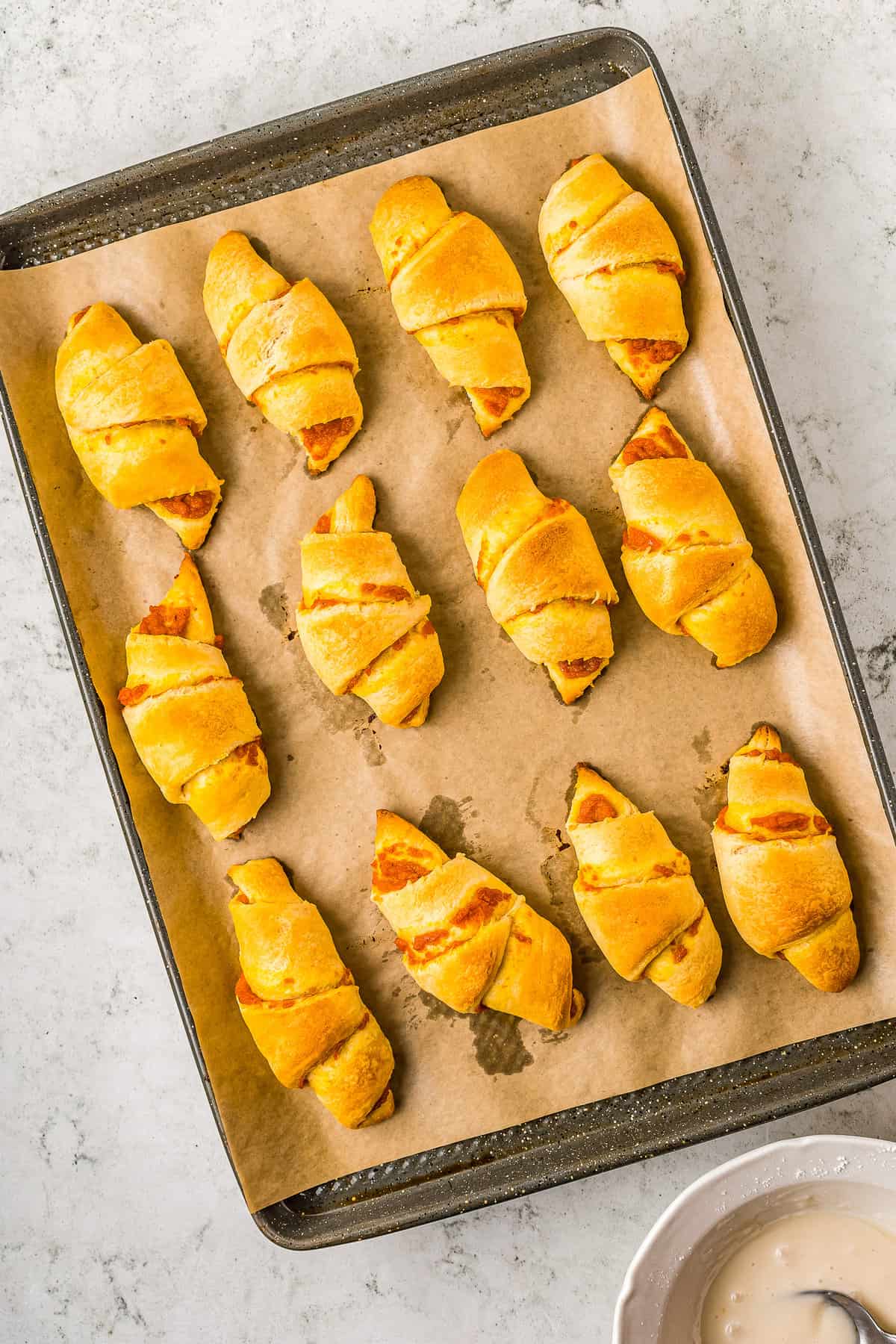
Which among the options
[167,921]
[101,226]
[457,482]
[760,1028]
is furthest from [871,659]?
[101,226]

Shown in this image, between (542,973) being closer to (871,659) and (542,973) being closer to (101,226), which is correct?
(871,659)

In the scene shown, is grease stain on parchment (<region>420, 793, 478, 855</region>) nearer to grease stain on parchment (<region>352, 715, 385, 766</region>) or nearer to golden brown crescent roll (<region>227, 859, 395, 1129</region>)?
grease stain on parchment (<region>352, 715, 385, 766</region>)

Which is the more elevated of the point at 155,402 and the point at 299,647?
the point at 155,402

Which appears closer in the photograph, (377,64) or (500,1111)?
(500,1111)

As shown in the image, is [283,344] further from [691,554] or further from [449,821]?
[449,821]

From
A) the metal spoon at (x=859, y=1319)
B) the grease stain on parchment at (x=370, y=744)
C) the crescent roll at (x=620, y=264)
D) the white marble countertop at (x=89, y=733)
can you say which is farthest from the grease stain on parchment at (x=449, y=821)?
the metal spoon at (x=859, y=1319)

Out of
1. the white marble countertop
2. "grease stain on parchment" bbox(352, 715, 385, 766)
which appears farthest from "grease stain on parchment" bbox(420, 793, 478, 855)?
the white marble countertop

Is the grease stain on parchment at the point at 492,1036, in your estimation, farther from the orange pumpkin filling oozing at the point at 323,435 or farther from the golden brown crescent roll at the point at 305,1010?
the orange pumpkin filling oozing at the point at 323,435
